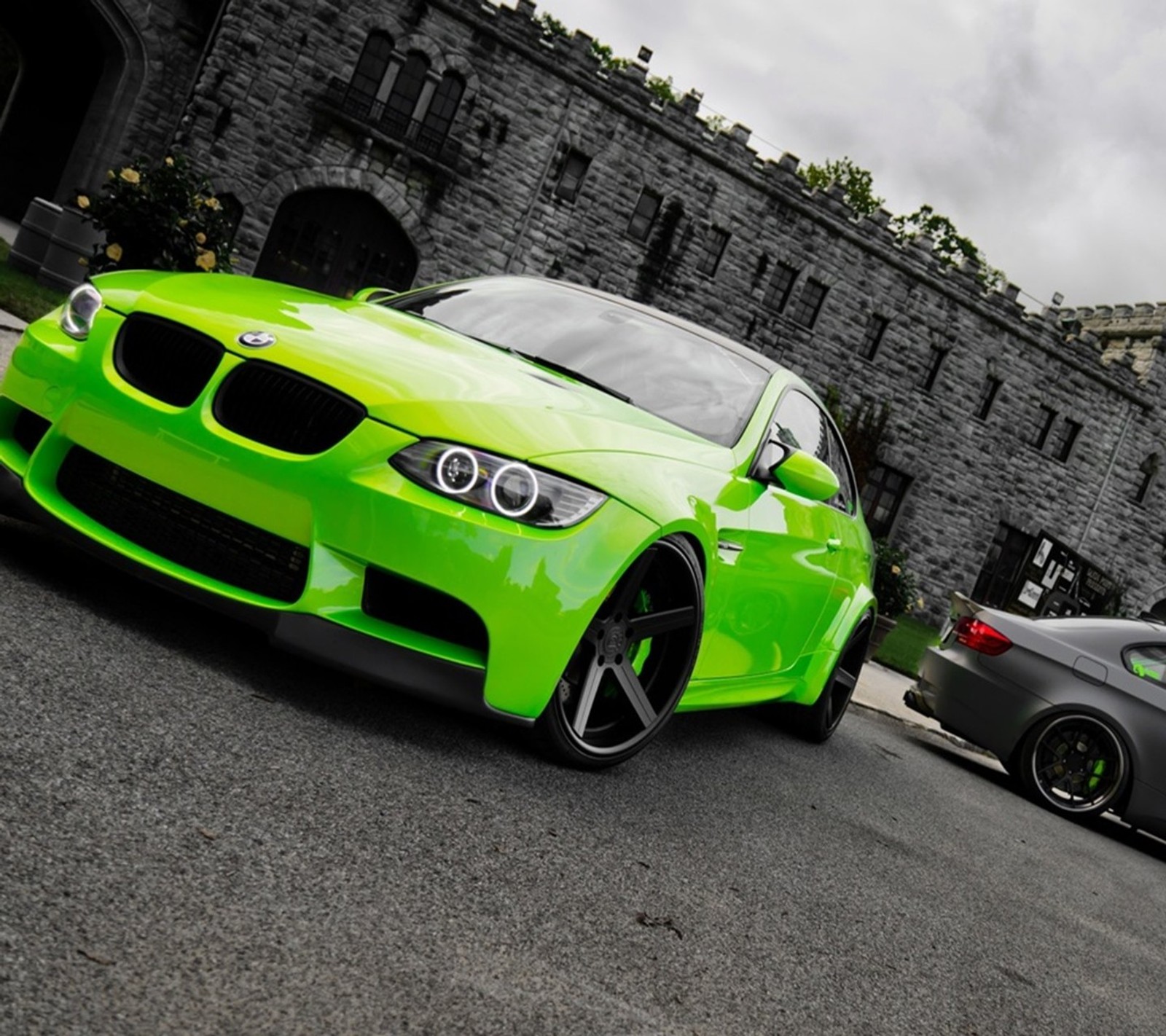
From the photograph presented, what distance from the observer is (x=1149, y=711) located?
7.30m

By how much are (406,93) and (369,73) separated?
0.86 m

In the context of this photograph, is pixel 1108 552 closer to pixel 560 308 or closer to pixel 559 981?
pixel 560 308

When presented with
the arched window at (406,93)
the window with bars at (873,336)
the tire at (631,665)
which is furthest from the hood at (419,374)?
the window with bars at (873,336)

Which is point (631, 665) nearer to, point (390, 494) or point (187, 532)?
point (390, 494)

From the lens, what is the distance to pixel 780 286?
2897 centimetres

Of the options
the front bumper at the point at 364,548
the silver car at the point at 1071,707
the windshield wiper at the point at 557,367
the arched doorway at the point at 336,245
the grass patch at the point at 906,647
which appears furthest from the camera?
the arched doorway at the point at 336,245

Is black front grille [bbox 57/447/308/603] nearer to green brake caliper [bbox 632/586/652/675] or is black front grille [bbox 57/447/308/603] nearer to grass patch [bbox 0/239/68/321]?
green brake caliper [bbox 632/586/652/675]

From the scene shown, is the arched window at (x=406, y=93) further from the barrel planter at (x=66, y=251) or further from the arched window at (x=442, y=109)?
the barrel planter at (x=66, y=251)

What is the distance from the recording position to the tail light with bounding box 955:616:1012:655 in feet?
25.6

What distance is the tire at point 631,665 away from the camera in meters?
3.56

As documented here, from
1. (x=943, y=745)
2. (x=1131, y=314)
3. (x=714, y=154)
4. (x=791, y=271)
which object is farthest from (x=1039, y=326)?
(x=943, y=745)

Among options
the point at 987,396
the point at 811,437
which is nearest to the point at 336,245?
the point at 987,396

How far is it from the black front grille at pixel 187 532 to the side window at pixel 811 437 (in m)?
1.95

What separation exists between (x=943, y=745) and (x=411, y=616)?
7.12 meters
